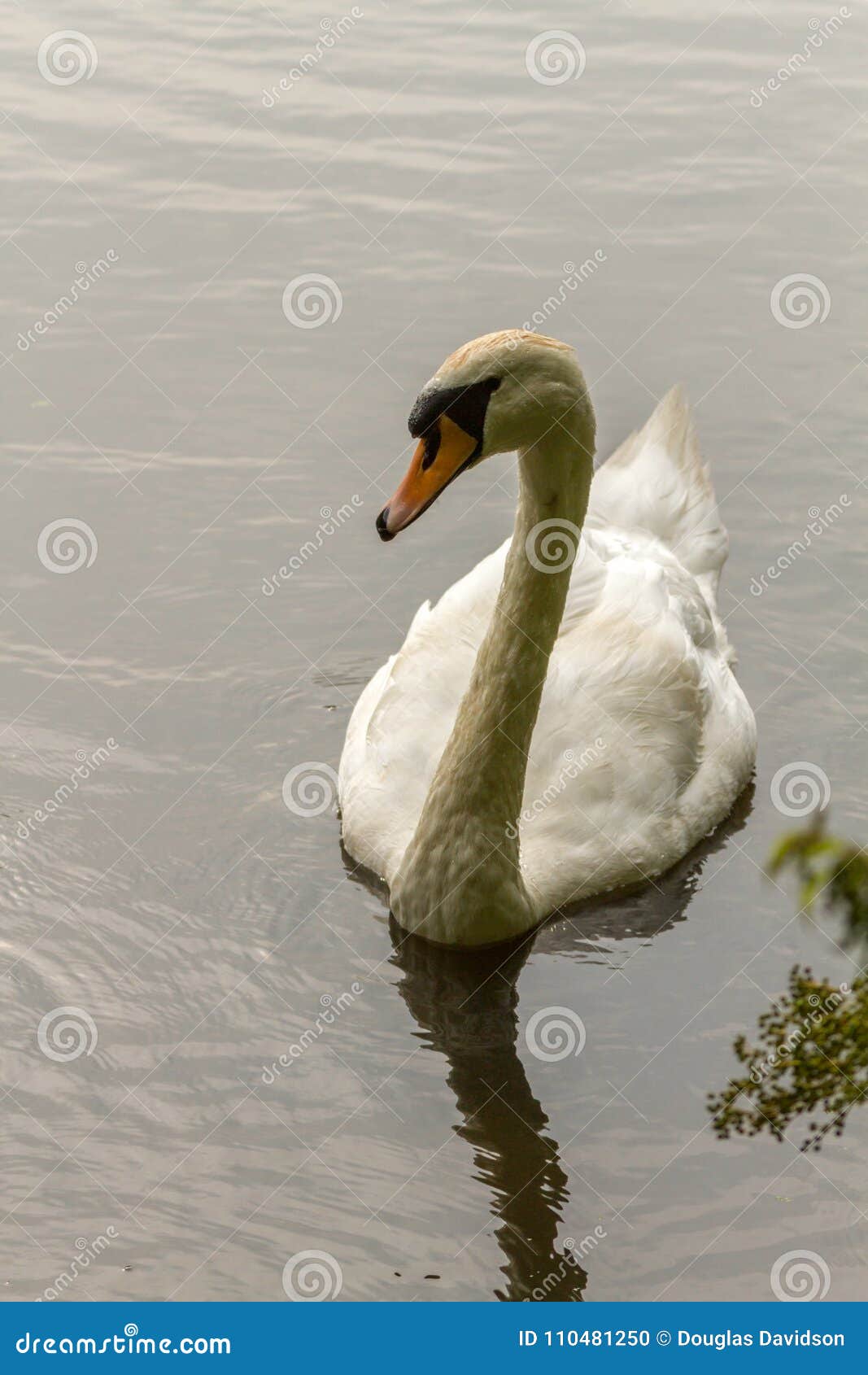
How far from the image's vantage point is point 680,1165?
6828 millimetres

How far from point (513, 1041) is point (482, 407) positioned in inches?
103

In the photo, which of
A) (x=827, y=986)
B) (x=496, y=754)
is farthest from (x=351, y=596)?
(x=827, y=986)

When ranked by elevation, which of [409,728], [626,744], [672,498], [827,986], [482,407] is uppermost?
[672,498]

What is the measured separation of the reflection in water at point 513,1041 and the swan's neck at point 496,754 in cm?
20

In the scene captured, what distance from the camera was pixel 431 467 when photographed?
23.1 feet

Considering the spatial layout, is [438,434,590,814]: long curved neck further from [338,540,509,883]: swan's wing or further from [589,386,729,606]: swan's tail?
[589,386,729,606]: swan's tail

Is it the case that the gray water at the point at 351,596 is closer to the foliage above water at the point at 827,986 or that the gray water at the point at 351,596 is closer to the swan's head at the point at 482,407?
the swan's head at the point at 482,407

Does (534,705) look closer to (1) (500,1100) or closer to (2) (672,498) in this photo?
(1) (500,1100)

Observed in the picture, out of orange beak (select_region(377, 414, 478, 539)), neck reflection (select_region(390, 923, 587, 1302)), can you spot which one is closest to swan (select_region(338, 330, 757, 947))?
orange beak (select_region(377, 414, 478, 539))

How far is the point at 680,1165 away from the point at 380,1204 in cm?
115

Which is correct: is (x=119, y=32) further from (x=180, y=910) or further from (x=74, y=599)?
(x=180, y=910)

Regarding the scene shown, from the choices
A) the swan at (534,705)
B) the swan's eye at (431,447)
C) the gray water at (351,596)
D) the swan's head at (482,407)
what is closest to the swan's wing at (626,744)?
the swan at (534,705)

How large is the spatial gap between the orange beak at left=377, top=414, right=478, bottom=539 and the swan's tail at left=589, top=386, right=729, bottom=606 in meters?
3.16

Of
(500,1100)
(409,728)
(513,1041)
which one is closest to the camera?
(500,1100)
